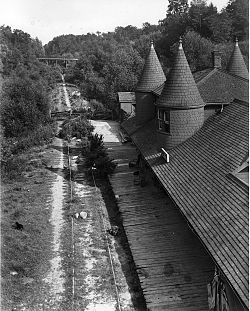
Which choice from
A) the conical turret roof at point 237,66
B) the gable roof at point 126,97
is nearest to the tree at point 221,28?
the gable roof at point 126,97

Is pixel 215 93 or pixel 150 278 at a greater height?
pixel 215 93

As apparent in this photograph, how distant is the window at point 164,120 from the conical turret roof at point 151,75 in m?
5.77

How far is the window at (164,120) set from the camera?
2045 cm

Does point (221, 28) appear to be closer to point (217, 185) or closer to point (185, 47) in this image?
point (185, 47)

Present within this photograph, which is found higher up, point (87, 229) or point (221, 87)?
point (221, 87)

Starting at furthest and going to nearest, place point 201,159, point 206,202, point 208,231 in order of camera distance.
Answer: point 201,159 → point 206,202 → point 208,231

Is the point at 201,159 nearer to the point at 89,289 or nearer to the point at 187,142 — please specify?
the point at 187,142

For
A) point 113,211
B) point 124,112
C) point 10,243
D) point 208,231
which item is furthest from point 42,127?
point 208,231

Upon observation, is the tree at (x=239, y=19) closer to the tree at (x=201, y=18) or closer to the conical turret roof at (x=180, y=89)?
the tree at (x=201, y=18)

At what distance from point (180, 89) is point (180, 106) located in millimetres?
991

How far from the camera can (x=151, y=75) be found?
26.6 meters

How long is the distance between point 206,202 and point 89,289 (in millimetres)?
5334

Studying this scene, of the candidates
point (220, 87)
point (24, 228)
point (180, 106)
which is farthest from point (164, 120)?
point (24, 228)

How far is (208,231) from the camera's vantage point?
12.0 meters
